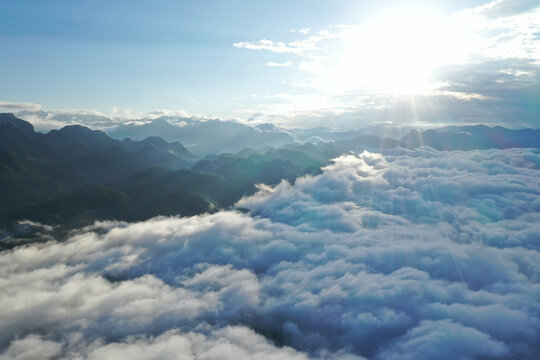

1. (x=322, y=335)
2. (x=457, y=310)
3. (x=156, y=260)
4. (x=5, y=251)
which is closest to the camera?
(x=457, y=310)

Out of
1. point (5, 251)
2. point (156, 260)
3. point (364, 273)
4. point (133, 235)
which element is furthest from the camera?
point (133, 235)

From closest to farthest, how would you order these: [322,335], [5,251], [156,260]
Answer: [322,335] < [5,251] < [156,260]

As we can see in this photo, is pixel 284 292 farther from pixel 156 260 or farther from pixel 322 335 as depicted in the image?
pixel 156 260

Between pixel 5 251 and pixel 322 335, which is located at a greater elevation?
pixel 5 251

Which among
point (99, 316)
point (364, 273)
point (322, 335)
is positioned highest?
point (364, 273)

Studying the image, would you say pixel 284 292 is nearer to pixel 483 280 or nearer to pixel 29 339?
pixel 483 280

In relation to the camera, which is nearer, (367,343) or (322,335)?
(367,343)

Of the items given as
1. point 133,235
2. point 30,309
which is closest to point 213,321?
point 30,309

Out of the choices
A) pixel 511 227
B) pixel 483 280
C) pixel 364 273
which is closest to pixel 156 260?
pixel 364 273

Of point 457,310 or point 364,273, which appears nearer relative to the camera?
point 457,310
